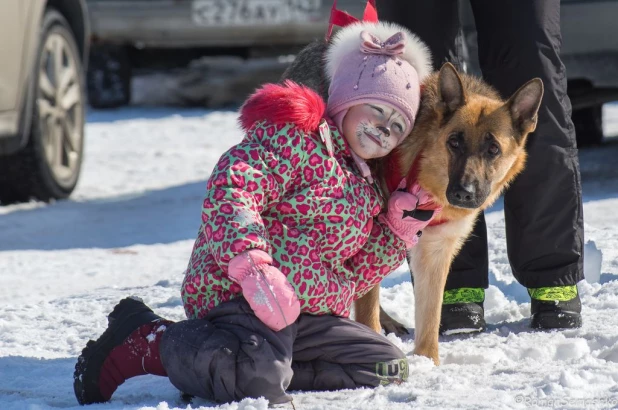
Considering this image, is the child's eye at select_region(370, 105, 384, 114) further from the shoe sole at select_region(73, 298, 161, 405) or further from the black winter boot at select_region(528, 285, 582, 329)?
the black winter boot at select_region(528, 285, 582, 329)

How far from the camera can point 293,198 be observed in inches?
116

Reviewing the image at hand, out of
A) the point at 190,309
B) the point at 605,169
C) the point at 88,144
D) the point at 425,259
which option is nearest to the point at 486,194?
the point at 425,259

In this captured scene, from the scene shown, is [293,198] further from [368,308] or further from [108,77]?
[108,77]

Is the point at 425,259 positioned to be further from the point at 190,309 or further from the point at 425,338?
the point at 190,309

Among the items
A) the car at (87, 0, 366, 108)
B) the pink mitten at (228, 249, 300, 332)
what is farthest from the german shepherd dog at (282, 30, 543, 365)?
the car at (87, 0, 366, 108)

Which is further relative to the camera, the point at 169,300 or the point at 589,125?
the point at 589,125

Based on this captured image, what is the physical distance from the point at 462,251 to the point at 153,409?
150cm

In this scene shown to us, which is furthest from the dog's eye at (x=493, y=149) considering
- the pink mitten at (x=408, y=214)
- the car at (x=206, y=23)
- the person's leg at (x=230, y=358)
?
the car at (x=206, y=23)

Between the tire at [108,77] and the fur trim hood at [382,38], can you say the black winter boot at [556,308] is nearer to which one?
the fur trim hood at [382,38]

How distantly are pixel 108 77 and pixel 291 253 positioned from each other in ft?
22.9

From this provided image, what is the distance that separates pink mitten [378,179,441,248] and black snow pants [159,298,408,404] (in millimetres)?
367

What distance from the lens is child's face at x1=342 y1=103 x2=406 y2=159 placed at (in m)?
3.06

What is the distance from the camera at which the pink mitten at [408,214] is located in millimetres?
3199

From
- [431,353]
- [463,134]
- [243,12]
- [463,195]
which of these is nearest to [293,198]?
[463,195]
